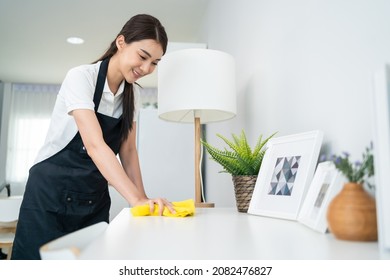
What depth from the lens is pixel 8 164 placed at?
5.12 metres

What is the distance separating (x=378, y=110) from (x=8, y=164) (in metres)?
5.49

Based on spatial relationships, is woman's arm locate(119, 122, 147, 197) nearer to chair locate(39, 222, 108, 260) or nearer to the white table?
the white table

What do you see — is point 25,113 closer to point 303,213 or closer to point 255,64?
point 255,64

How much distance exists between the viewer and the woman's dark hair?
1.12 m

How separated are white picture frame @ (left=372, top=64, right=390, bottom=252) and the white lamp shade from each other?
0.89 metres

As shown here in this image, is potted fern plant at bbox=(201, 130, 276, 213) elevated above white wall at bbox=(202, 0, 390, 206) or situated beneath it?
situated beneath

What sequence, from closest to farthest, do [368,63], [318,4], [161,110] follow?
1. [368,63]
2. [318,4]
3. [161,110]

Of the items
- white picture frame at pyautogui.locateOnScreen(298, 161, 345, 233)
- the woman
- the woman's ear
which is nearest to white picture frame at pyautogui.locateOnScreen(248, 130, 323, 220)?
white picture frame at pyautogui.locateOnScreen(298, 161, 345, 233)

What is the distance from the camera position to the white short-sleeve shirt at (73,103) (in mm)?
985

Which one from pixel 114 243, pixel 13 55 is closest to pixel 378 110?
pixel 114 243

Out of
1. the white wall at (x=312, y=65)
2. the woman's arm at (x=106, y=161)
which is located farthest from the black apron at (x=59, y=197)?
the white wall at (x=312, y=65)

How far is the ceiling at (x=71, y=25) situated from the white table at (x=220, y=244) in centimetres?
242

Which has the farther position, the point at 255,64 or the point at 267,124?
the point at 255,64

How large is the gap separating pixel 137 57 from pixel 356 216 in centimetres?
81
